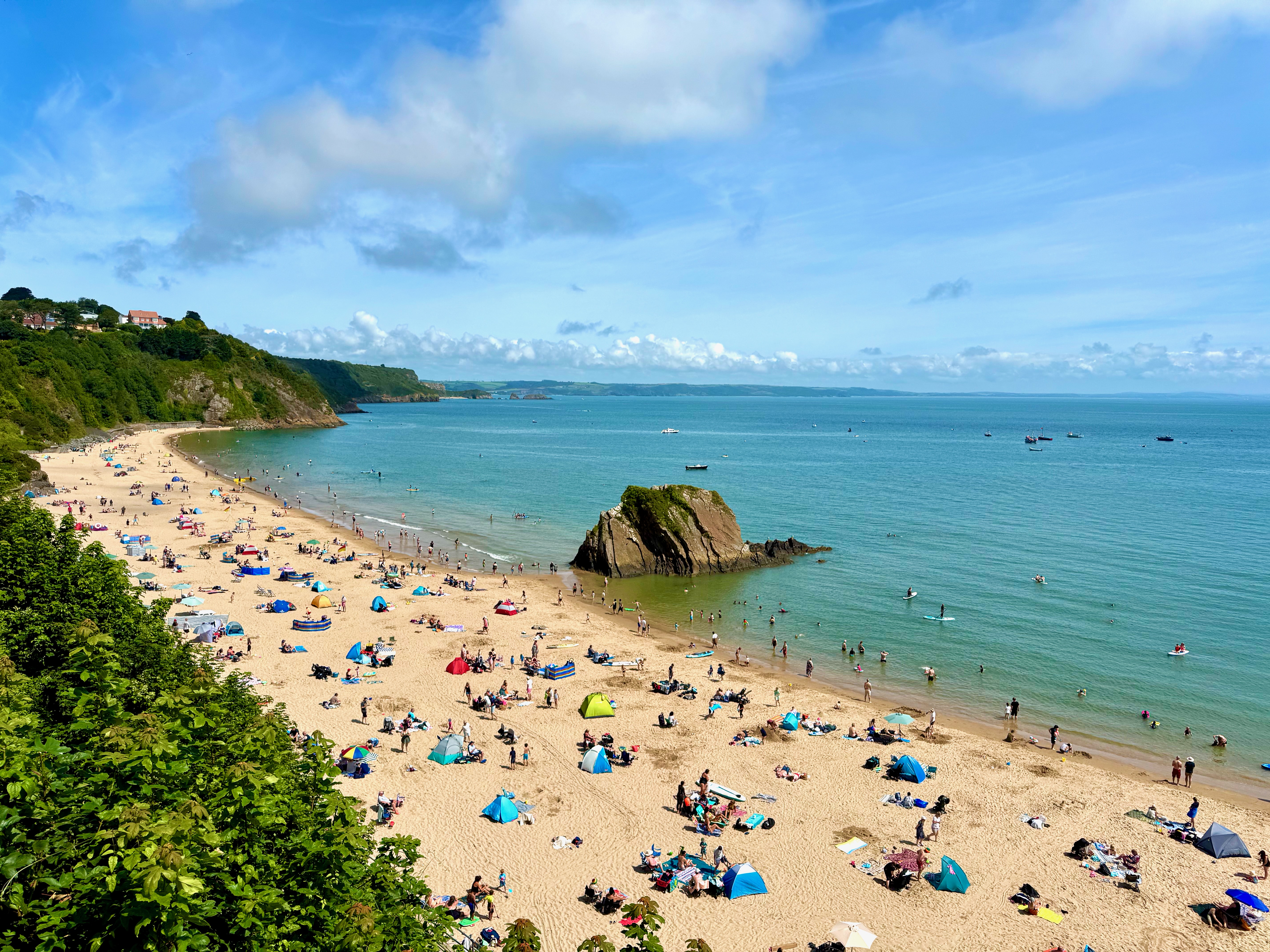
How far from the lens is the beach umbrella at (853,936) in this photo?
1948 cm

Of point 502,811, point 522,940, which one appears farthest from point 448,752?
point 522,940

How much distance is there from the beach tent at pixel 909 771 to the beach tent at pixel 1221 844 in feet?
28.6

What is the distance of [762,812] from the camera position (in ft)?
85.6

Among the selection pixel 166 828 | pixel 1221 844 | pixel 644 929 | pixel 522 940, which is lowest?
pixel 1221 844

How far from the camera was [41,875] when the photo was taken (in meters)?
8.70

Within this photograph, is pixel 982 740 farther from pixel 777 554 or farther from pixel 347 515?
pixel 347 515

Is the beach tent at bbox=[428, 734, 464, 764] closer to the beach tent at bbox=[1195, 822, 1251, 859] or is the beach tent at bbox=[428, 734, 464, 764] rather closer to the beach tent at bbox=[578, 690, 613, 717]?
the beach tent at bbox=[578, 690, 613, 717]

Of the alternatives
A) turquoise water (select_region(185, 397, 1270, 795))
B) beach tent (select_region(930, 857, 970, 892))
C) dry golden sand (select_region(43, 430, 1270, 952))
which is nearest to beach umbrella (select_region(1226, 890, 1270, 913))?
dry golden sand (select_region(43, 430, 1270, 952))

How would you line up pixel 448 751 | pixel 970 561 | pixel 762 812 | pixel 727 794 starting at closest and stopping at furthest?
1. pixel 762 812
2. pixel 727 794
3. pixel 448 751
4. pixel 970 561

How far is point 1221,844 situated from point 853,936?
1431 centimetres

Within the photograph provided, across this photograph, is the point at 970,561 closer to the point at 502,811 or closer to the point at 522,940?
the point at 502,811

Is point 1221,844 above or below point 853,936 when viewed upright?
below

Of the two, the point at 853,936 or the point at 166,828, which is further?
the point at 853,936

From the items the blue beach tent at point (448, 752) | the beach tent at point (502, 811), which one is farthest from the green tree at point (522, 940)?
the blue beach tent at point (448, 752)
